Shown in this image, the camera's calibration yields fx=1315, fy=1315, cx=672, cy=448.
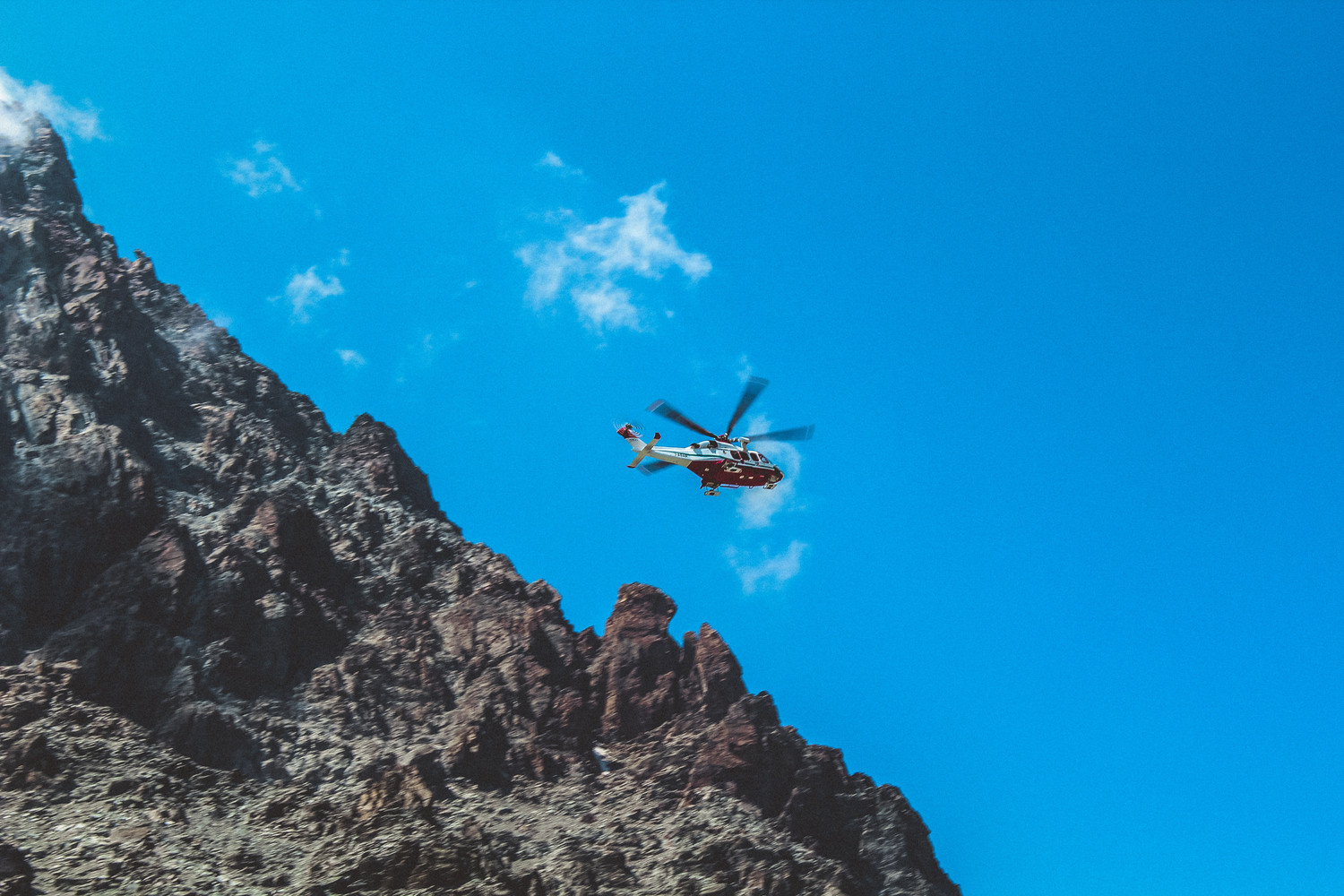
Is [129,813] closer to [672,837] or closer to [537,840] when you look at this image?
[537,840]

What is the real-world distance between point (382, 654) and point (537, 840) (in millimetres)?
40752

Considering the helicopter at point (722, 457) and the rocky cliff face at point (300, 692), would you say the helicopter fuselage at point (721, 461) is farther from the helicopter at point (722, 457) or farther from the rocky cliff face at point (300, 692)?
the rocky cliff face at point (300, 692)

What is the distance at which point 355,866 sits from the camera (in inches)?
4070

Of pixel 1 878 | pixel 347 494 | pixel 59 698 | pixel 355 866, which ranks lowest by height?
pixel 1 878

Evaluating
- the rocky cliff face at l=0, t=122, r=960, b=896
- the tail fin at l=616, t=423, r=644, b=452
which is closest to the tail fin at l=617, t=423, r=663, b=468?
the tail fin at l=616, t=423, r=644, b=452

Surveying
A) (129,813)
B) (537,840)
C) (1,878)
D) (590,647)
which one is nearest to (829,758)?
(590,647)

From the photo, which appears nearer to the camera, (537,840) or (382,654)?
(537,840)

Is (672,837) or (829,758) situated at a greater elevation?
(829,758)

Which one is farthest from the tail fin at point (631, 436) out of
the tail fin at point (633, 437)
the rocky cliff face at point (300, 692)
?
the rocky cliff face at point (300, 692)

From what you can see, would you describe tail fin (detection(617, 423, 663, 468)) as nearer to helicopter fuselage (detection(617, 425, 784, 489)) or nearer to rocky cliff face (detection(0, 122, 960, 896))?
helicopter fuselage (detection(617, 425, 784, 489))

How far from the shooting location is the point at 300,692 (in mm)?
148625

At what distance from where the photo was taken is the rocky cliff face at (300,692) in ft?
364

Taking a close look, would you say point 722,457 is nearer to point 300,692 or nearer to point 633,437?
point 633,437

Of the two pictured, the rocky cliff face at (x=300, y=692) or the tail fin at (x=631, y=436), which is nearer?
the tail fin at (x=631, y=436)
